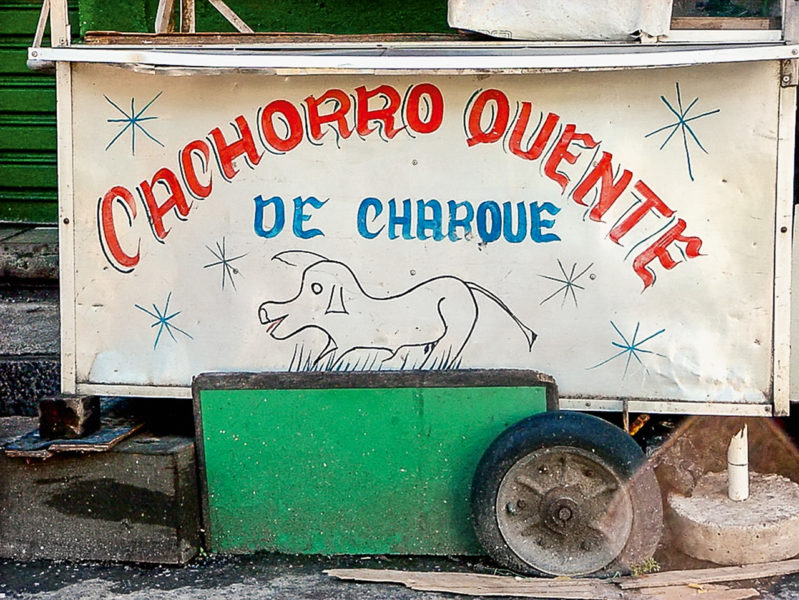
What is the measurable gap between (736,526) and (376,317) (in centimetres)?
165

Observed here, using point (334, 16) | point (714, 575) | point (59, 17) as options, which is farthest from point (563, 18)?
point (334, 16)

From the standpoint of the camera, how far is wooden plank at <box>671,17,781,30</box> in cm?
421

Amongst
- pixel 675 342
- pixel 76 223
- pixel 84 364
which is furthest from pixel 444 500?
pixel 76 223

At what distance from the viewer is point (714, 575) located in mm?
4355

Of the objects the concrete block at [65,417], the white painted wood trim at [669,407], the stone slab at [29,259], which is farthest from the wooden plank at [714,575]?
the stone slab at [29,259]

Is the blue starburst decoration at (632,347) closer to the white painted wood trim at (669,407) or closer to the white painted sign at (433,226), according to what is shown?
the white painted sign at (433,226)

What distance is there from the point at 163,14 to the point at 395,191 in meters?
1.51

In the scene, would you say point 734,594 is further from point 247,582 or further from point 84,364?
point 84,364

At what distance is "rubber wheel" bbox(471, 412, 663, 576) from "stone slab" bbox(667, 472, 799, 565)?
28 centimetres

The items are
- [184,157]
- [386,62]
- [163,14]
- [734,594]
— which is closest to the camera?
[386,62]

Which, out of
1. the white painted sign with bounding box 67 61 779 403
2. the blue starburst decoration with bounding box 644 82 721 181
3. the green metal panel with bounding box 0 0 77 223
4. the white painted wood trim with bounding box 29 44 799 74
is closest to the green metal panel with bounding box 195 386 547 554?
the white painted sign with bounding box 67 61 779 403

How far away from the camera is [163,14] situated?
5.04 meters

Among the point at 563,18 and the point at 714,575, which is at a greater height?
the point at 563,18

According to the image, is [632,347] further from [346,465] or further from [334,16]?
[334,16]
